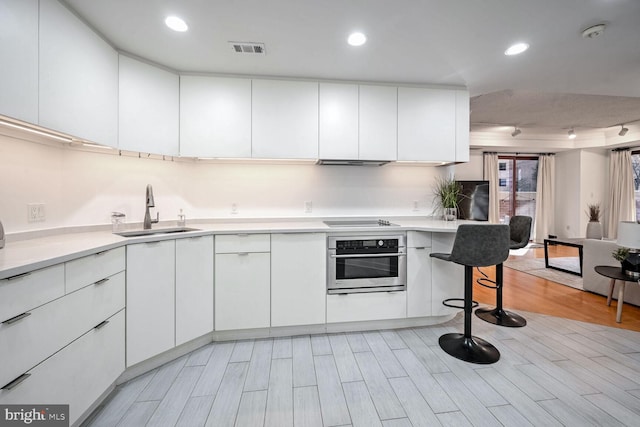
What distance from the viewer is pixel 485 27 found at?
191 cm

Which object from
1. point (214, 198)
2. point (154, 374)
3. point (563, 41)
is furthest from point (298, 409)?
point (563, 41)

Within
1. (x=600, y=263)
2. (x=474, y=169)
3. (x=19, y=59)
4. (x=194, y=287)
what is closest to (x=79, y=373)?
(x=194, y=287)

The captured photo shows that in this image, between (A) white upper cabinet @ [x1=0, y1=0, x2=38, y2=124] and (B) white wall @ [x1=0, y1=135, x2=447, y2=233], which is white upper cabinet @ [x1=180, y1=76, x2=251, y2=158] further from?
(A) white upper cabinet @ [x1=0, y1=0, x2=38, y2=124]

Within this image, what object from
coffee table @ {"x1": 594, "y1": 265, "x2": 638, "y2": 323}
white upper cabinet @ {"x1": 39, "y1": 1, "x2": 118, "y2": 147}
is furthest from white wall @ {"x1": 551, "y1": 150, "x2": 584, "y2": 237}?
white upper cabinet @ {"x1": 39, "y1": 1, "x2": 118, "y2": 147}

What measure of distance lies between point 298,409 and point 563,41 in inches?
125

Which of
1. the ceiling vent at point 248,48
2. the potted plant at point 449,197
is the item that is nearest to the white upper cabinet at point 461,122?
the potted plant at point 449,197

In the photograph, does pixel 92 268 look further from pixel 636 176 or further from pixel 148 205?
pixel 636 176

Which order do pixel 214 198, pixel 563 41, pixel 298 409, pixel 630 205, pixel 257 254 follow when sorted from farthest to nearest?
1. pixel 630 205
2. pixel 214 198
3. pixel 257 254
4. pixel 563 41
5. pixel 298 409

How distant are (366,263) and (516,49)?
213 cm

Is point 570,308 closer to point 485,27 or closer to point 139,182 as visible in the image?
point 485,27

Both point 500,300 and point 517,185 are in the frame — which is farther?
point 517,185

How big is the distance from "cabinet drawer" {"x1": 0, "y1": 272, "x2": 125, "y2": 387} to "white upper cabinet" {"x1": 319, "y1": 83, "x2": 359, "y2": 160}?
2.01 meters

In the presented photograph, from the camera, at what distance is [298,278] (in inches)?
95.0

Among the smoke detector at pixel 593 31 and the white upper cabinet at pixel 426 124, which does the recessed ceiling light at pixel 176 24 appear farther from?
the smoke detector at pixel 593 31
